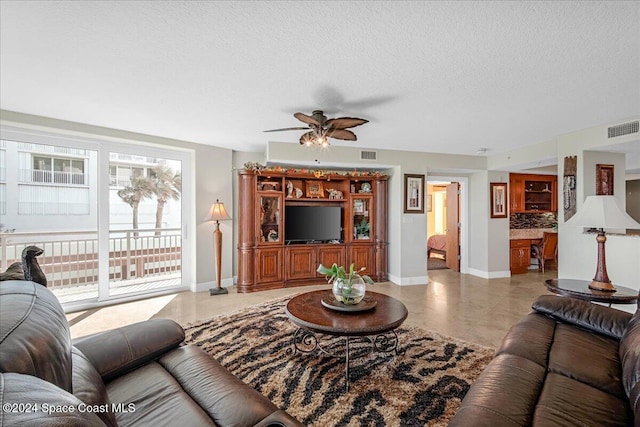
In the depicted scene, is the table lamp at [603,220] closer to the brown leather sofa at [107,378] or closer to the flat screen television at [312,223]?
the brown leather sofa at [107,378]

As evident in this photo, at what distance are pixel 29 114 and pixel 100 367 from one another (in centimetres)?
345

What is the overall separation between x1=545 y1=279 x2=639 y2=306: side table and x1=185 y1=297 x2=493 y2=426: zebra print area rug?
2.77 ft

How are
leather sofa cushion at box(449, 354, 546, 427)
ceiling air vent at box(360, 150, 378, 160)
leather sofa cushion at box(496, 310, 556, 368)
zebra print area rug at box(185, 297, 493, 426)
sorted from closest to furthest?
leather sofa cushion at box(449, 354, 546, 427), leather sofa cushion at box(496, 310, 556, 368), zebra print area rug at box(185, 297, 493, 426), ceiling air vent at box(360, 150, 378, 160)

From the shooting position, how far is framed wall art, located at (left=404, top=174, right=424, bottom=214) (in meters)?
5.30

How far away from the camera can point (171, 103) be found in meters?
3.00

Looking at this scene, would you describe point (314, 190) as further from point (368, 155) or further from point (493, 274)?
point (493, 274)

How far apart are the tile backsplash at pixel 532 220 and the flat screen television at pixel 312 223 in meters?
4.10

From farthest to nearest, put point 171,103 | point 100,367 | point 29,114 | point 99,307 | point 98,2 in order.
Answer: point 99,307
point 29,114
point 171,103
point 98,2
point 100,367

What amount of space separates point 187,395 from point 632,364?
2.00 metres

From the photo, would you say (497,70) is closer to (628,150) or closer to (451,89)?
(451,89)

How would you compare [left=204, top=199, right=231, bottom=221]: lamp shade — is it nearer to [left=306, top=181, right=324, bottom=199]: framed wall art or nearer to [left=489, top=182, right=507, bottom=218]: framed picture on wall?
[left=306, top=181, right=324, bottom=199]: framed wall art

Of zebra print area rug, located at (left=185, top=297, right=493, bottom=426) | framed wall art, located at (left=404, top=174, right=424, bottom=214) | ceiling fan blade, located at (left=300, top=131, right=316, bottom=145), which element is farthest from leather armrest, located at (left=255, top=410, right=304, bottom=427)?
framed wall art, located at (left=404, top=174, right=424, bottom=214)

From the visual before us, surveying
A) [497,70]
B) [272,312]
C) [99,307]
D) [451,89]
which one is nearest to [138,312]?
[99,307]

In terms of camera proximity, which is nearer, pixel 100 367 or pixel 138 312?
pixel 100 367
